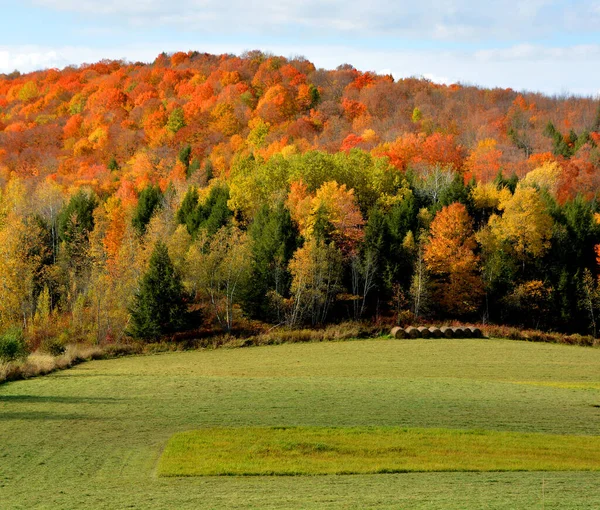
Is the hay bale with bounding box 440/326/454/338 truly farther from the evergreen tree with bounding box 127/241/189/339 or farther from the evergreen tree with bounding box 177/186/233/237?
the evergreen tree with bounding box 177/186/233/237

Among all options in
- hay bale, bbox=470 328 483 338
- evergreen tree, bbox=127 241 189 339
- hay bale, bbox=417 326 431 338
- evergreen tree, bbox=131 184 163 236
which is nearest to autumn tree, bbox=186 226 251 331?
evergreen tree, bbox=127 241 189 339

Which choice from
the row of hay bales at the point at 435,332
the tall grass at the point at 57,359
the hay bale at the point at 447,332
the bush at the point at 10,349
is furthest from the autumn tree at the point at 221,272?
the bush at the point at 10,349

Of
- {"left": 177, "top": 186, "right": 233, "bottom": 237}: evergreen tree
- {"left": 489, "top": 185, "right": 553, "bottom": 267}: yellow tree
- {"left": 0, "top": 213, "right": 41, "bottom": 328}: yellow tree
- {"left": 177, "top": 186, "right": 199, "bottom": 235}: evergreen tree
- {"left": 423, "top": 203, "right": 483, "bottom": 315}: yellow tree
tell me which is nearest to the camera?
{"left": 0, "top": 213, "right": 41, "bottom": 328}: yellow tree

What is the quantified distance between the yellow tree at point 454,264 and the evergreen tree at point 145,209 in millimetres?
32230

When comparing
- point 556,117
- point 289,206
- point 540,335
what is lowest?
point 540,335

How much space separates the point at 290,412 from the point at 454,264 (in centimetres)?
4246

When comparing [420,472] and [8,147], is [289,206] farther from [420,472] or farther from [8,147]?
[8,147]

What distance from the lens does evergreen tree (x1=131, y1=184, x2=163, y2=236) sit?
8748cm

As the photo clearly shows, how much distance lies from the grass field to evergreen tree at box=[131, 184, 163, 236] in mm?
32332

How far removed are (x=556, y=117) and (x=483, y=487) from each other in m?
150

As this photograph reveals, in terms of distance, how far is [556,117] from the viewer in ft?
527

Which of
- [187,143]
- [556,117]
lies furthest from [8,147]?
[556,117]

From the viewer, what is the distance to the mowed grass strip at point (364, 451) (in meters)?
26.0

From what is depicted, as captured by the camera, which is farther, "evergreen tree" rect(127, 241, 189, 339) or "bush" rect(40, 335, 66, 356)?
"evergreen tree" rect(127, 241, 189, 339)
